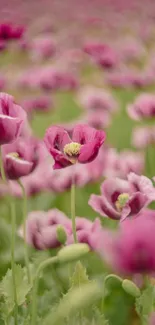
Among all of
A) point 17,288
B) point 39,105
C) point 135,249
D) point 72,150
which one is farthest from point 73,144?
point 39,105

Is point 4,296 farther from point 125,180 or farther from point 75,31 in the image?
point 75,31

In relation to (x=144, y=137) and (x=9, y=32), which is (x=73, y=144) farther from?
(x=144, y=137)

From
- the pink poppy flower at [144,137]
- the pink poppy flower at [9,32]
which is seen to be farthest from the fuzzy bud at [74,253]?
the pink poppy flower at [144,137]

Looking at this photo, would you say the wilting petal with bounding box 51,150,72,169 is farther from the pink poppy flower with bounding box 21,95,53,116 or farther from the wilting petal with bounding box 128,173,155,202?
the pink poppy flower with bounding box 21,95,53,116

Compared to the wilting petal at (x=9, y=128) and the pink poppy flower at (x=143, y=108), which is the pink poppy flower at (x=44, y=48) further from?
the wilting petal at (x=9, y=128)

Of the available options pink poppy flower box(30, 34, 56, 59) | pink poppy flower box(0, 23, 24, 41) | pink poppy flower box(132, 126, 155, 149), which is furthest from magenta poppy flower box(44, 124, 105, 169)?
pink poppy flower box(30, 34, 56, 59)

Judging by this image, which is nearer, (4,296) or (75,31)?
(4,296)

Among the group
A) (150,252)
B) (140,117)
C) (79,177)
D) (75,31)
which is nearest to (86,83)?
(75,31)
